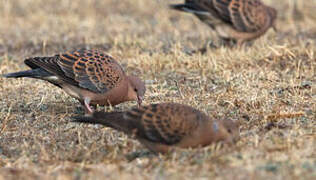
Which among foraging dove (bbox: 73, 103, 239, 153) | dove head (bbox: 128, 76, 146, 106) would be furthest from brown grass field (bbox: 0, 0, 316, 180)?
dove head (bbox: 128, 76, 146, 106)

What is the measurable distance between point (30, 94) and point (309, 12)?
5866 mm

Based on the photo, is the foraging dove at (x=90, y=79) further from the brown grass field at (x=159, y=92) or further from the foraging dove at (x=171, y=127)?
the foraging dove at (x=171, y=127)

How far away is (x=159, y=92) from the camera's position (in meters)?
6.54

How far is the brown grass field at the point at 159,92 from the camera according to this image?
164 inches

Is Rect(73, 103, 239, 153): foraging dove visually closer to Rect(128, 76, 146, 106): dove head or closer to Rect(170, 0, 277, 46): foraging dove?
Rect(128, 76, 146, 106): dove head

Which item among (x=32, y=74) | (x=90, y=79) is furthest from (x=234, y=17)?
(x=32, y=74)

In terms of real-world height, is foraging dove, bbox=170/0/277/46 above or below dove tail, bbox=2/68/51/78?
above

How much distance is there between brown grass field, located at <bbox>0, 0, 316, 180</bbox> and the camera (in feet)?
13.7

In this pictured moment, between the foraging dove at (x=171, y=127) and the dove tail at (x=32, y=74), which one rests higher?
the dove tail at (x=32, y=74)

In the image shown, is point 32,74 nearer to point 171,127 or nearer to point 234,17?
point 171,127

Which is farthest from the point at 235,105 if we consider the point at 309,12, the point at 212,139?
the point at 309,12

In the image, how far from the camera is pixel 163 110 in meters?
4.48

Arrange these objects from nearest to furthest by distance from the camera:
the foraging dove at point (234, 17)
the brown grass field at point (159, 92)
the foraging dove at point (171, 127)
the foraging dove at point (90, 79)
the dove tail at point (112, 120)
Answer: the brown grass field at point (159, 92) < the foraging dove at point (171, 127) < the dove tail at point (112, 120) < the foraging dove at point (90, 79) < the foraging dove at point (234, 17)

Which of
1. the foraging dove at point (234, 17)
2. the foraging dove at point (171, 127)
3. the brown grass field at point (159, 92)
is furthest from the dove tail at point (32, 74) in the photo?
the foraging dove at point (234, 17)
